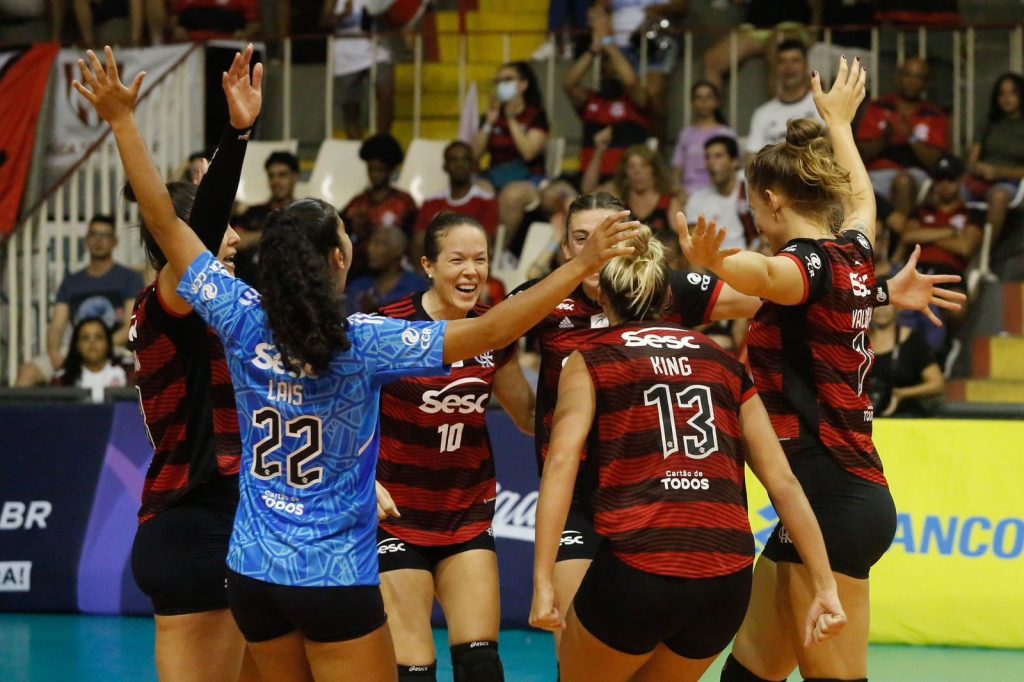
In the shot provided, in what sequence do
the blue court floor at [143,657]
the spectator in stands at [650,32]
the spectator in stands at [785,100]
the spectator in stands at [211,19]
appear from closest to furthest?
1. the blue court floor at [143,657]
2. the spectator in stands at [785,100]
3. the spectator in stands at [650,32]
4. the spectator in stands at [211,19]

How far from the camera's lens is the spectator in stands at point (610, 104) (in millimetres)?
12023

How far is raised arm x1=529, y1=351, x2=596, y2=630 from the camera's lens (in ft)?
12.4

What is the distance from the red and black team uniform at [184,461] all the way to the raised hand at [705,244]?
4.82ft

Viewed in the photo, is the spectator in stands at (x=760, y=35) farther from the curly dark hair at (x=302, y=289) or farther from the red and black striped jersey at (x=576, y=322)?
the curly dark hair at (x=302, y=289)

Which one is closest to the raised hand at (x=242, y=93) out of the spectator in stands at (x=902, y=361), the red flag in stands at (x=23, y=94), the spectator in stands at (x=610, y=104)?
the spectator in stands at (x=902, y=361)

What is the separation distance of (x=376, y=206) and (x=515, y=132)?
1.46 metres

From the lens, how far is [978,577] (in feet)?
24.3

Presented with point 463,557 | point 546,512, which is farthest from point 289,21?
point 546,512

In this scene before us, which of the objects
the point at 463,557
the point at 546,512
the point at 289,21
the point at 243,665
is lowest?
the point at 243,665

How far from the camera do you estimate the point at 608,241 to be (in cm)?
349

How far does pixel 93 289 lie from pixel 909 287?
26.3 ft

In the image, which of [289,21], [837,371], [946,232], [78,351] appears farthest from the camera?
[289,21]

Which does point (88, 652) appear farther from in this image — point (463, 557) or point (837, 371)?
point (837, 371)

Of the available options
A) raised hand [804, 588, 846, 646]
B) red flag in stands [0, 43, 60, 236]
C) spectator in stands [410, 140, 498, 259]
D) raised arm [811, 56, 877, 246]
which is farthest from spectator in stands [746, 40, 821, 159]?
raised hand [804, 588, 846, 646]
